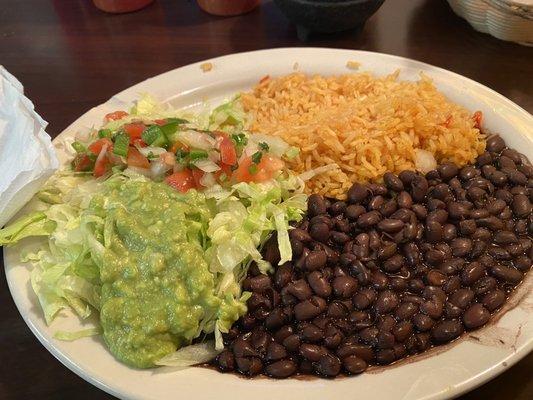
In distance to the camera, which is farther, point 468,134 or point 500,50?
point 500,50

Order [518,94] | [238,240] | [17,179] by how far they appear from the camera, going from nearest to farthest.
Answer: [238,240] → [17,179] → [518,94]

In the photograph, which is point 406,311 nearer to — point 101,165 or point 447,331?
point 447,331

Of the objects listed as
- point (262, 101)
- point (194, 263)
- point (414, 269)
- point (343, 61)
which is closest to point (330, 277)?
point (414, 269)

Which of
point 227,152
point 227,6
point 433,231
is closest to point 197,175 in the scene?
point 227,152

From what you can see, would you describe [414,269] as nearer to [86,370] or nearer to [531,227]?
[531,227]

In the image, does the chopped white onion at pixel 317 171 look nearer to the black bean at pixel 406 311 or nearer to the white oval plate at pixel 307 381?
the black bean at pixel 406 311

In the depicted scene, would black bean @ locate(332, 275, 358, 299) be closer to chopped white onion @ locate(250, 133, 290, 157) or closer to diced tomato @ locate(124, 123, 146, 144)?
chopped white onion @ locate(250, 133, 290, 157)

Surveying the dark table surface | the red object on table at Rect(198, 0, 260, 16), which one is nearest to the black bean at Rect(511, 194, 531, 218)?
the dark table surface
